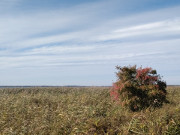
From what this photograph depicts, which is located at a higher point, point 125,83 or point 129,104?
point 125,83

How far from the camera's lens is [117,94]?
1441 cm

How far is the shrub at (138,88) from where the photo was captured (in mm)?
13711

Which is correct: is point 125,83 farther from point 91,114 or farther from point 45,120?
point 45,120

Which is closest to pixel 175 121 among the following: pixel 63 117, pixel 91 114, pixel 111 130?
pixel 111 130

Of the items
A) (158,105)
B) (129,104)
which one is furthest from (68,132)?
(158,105)

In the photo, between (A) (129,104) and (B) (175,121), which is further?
(A) (129,104)

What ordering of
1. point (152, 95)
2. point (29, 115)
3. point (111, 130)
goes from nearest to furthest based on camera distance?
point (111, 130), point (29, 115), point (152, 95)

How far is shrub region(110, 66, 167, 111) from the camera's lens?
45.0ft

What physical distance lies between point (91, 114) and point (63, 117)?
1.09m

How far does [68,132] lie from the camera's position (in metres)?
9.09

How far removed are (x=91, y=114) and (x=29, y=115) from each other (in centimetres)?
295

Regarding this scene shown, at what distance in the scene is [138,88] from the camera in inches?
548

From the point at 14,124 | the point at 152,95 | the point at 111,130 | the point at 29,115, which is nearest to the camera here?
the point at 111,130

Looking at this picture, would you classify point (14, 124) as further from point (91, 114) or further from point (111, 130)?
point (111, 130)
